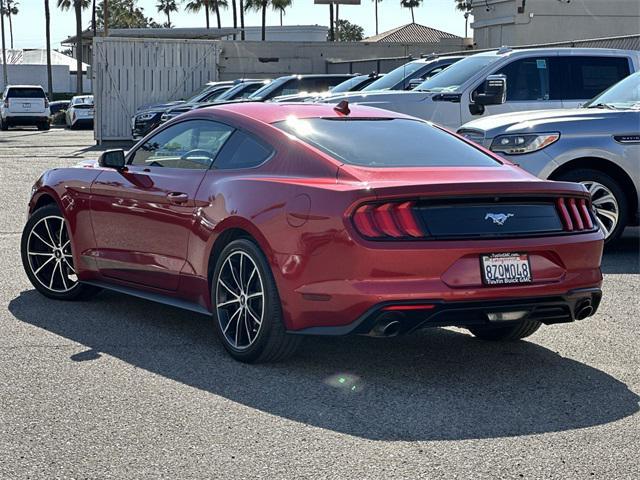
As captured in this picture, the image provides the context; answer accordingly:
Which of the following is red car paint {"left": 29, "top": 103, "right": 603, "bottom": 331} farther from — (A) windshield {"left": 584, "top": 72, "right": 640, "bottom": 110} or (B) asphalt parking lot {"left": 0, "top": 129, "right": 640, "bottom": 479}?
(A) windshield {"left": 584, "top": 72, "right": 640, "bottom": 110}

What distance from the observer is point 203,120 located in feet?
25.0

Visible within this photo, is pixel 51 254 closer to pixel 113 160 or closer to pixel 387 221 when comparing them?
pixel 113 160

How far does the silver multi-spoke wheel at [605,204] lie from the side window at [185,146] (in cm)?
460

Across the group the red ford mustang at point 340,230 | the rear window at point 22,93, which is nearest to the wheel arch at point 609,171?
the red ford mustang at point 340,230

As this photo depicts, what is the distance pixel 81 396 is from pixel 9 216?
28.4ft

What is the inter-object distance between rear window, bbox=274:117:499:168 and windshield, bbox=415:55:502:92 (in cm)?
817

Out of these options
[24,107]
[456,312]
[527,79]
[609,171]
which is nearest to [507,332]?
[456,312]

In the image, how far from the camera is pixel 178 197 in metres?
7.29

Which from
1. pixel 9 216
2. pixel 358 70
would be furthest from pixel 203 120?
pixel 358 70

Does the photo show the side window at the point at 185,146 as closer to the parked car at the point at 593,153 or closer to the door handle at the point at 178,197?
the door handle at the point at 178,197

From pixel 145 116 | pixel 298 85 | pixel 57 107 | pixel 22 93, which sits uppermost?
pixel 298 85

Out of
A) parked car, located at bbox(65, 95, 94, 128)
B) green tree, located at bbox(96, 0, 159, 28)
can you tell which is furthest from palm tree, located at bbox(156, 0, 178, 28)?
parked car, located at bbox(65, 95, 94, 128)

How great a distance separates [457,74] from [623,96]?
4.23m

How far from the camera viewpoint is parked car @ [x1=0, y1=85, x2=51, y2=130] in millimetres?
48625
